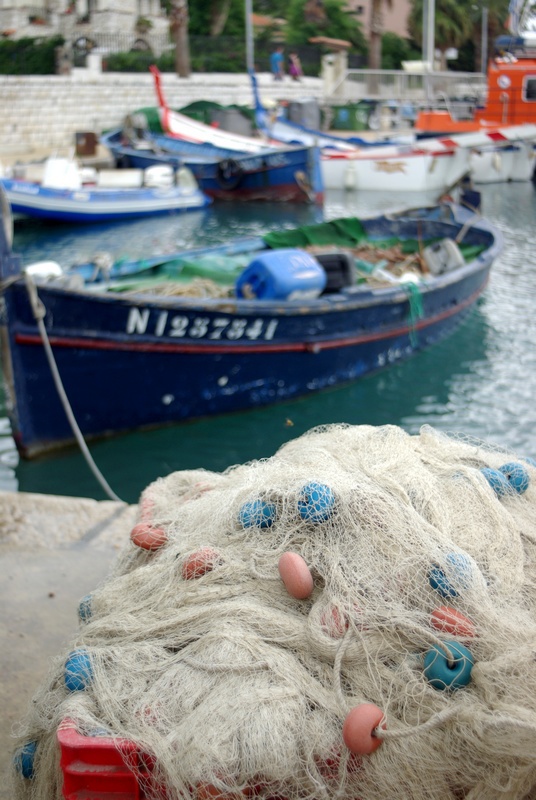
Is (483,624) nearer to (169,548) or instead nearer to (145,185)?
(169,548)

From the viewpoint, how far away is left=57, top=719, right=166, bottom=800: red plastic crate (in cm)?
204

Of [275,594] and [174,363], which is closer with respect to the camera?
[275,594]

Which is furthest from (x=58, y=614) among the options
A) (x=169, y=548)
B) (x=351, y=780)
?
(x=351, y=780)

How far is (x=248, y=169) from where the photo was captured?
20.1 m

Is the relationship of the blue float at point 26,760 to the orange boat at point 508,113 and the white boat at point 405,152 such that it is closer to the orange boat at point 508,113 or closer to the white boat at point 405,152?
the white boat at point 405,152

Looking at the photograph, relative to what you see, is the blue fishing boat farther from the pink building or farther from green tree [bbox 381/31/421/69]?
the pink building

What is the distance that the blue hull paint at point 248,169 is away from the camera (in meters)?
19.6

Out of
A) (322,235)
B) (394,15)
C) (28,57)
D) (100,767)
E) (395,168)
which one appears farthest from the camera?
(394,15)

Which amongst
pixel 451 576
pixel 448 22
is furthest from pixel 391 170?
pixel 448 22

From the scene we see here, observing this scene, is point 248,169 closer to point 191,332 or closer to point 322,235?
point 322,235

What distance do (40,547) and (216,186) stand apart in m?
17.5

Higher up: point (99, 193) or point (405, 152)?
point (405, 152)

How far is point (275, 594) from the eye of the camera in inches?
95.1

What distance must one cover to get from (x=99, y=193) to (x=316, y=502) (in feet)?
53.4
